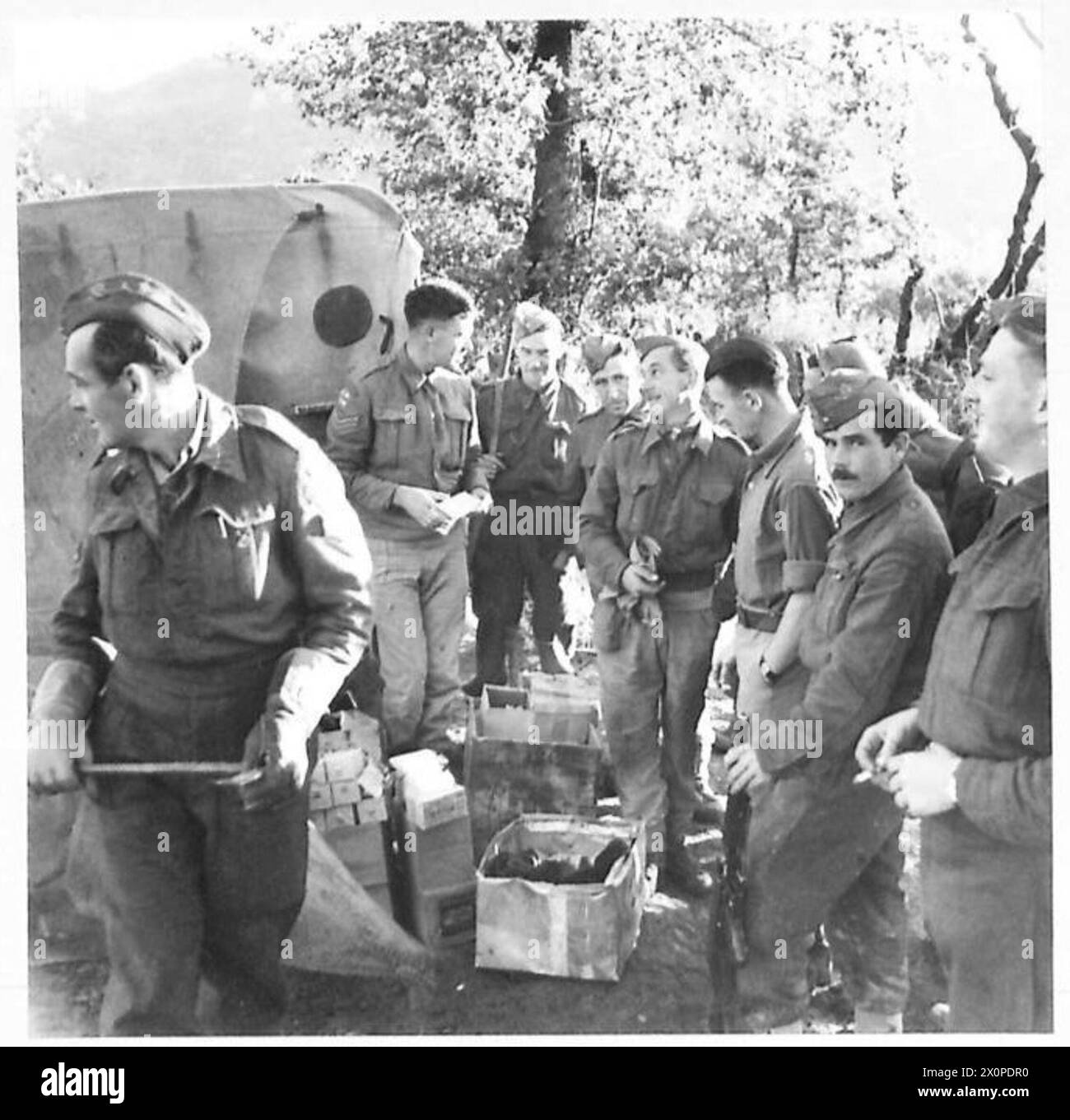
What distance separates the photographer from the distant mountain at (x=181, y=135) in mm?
4129

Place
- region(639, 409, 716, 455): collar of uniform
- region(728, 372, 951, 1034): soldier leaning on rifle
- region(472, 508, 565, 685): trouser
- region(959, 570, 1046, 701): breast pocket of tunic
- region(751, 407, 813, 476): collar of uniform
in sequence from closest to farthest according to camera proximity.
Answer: region(959, 570, 1046, 701): breast pocket of tunic → region(728, 372, 951, 1034): soldier leaning on rifle → region(751, 407, 813, 476): collar of uniform → region(639, 409, 716, 455): collar of uniform → region(472, 508, 565, 685): trouser

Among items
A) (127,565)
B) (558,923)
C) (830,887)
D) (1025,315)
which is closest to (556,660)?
(558,923)

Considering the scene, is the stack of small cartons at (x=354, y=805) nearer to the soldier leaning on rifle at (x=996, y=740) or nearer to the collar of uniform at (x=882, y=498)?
the soldier leaning on rifle at (x=996, y=740)

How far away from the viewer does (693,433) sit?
416cm

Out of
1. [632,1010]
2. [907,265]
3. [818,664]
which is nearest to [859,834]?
[818,664]

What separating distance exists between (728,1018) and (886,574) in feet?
4.07

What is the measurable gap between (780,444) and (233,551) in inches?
54.2

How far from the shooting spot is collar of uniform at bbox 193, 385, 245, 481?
3.92 metres

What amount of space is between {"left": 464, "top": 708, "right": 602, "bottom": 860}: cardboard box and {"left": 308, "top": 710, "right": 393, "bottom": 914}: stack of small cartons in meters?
0.24

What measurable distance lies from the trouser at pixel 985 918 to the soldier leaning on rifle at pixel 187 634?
5.07 feet

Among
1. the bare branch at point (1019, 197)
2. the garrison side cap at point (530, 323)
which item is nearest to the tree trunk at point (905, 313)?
the bare branch at point (1019, 197)

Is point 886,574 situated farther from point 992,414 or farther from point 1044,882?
point 1044,882

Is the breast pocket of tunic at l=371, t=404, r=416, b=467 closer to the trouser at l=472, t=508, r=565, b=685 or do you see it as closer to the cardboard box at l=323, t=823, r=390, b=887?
the trouser at l=472, t=508, r=565, b=685

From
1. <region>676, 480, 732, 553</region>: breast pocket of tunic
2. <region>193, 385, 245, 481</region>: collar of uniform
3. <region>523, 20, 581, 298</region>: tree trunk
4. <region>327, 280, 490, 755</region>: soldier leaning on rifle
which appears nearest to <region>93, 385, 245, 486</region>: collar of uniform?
<region>193, 385, 245, 481</region>: collar of uniform
